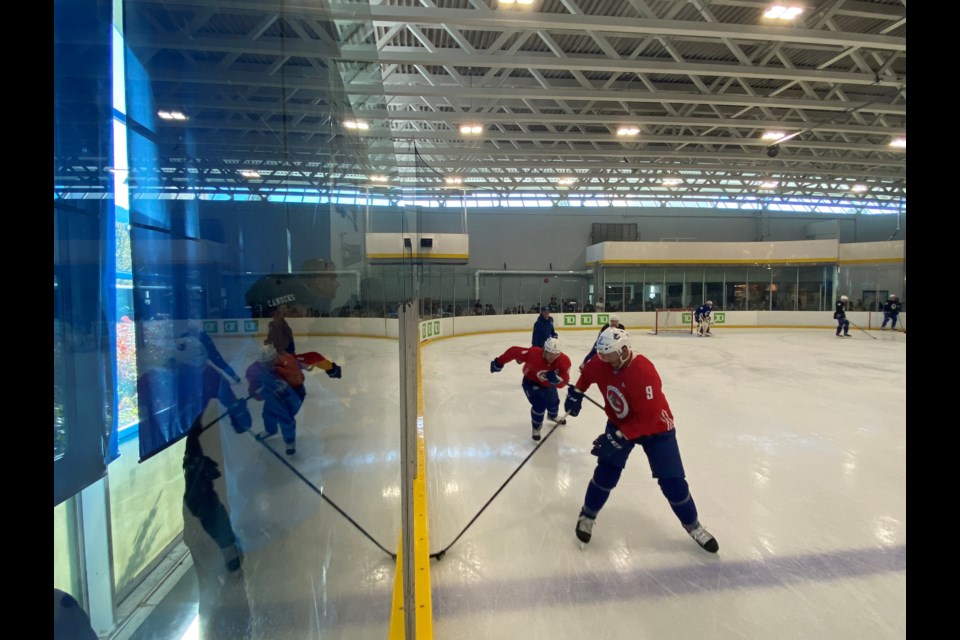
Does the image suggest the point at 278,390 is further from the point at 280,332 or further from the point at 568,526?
the point at 568,526

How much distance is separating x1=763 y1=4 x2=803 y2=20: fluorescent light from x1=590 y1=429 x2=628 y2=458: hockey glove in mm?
7715

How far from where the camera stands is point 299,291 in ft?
3.10

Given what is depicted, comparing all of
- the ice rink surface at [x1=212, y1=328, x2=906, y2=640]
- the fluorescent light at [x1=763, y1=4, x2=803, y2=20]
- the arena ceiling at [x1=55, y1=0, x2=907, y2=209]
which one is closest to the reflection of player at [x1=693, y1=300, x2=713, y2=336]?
the arena ceiling at [x1=55, y1=0, x2=907, y2=209]

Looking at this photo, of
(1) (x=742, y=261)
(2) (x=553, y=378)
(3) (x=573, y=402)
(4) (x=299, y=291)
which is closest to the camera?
(4) (x=299, y=291)

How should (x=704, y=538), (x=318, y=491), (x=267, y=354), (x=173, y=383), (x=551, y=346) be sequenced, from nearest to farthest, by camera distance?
1. (x=173, y=383)
2. (x=267, y=354)
3. (x=318, y=491)
4. (x=704, y=538)
5. (x=551, y=346)

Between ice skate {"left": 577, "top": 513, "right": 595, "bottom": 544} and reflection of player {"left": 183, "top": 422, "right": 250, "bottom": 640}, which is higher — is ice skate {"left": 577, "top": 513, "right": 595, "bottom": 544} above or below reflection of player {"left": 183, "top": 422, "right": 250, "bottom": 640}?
below

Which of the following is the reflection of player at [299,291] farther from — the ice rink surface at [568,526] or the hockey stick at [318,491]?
the hockey stick at [318,491]

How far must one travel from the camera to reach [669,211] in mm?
25500

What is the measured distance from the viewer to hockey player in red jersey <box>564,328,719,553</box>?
110 inches

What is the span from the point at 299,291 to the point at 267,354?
9.0 inches

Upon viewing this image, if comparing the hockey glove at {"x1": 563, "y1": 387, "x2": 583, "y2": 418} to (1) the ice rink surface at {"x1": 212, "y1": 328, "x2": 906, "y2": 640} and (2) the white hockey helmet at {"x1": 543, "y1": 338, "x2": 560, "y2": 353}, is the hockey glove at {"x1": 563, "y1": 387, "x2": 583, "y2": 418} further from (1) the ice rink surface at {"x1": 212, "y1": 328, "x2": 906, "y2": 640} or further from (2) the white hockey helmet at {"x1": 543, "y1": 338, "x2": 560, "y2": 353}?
(2) the white hockey helmet at {"x1": 543, "y1": 338, "x2": 560, "y2": 353}

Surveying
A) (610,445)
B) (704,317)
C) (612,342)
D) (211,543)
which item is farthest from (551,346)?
(704,317)

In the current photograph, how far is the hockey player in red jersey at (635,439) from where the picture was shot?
2.79 metres
